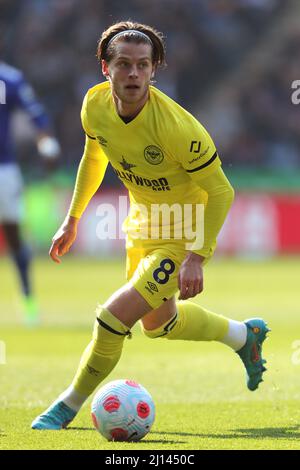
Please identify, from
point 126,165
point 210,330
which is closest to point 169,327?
point 210,330

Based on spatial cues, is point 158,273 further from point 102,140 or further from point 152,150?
point 102,140

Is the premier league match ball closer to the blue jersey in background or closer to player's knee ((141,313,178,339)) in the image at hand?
player's knee ((141,313,178,339))

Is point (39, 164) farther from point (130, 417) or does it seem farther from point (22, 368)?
point (130, 417)

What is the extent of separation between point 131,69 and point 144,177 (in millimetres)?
575

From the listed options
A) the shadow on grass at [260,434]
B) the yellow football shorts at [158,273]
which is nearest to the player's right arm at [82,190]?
the yellow football shorts at [158,273]

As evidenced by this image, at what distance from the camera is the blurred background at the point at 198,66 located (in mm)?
22938

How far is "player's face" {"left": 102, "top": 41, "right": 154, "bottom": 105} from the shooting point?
503 centimetres

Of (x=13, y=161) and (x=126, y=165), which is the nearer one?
(x=126, y=165)

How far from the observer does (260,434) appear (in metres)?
4.95

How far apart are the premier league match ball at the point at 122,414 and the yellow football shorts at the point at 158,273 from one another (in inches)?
19.0

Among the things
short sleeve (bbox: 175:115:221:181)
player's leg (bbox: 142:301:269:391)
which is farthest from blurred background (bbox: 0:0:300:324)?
short sleeve (bbox: 175:115:221:181)

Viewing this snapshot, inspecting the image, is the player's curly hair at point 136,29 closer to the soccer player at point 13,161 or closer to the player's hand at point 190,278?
the player's hand at point 190,278

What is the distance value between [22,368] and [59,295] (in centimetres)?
604

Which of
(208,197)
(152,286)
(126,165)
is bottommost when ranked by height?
(152,286)
